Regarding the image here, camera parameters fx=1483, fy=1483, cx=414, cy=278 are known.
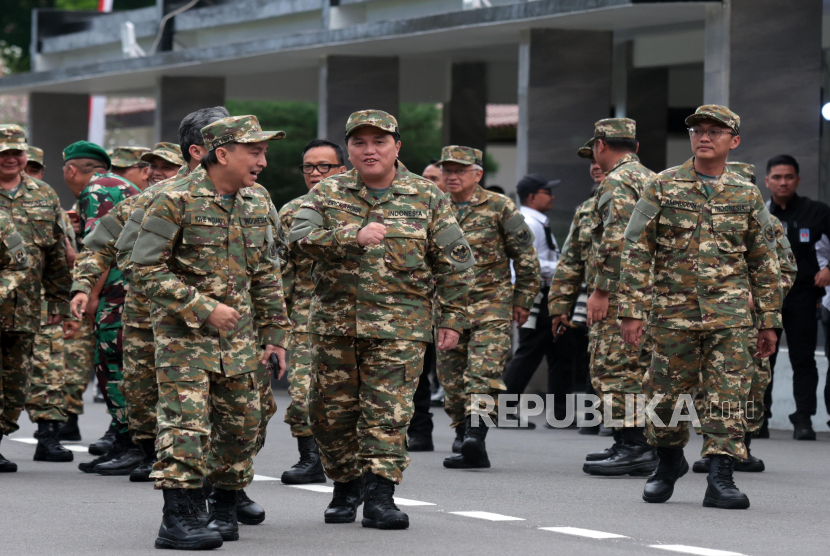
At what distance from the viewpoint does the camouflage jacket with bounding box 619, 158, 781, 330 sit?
8.38 metres

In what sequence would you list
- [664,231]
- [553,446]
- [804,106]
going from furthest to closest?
[804,106]
[553,446]
[664,231]

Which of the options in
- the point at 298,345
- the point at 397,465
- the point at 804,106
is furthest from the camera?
the point at 804,106

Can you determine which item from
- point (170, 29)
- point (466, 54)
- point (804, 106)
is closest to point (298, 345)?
point (804, 106)

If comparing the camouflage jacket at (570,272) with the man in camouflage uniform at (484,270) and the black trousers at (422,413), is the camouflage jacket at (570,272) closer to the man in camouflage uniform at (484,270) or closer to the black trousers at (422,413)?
the man in camouflage uniform at (484,270)

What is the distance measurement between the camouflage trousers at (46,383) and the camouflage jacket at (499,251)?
10.1 ft

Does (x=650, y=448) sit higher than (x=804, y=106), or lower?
lower

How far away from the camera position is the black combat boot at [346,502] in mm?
7656

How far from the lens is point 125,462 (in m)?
9.88

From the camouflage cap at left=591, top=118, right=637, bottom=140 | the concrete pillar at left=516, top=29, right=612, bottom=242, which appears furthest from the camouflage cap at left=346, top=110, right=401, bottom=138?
the concrete pillar at left=516, top=29, right=612, bottom=242

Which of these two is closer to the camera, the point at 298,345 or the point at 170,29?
the point at 298,345

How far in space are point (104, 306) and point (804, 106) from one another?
740 cm

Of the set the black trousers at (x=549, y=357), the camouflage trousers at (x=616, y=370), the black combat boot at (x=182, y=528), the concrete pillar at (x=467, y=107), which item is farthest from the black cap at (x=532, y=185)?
the concrete pillar at (x=467, y=107)

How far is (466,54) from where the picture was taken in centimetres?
2059

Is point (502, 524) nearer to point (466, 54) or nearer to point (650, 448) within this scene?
point (650, 448)
